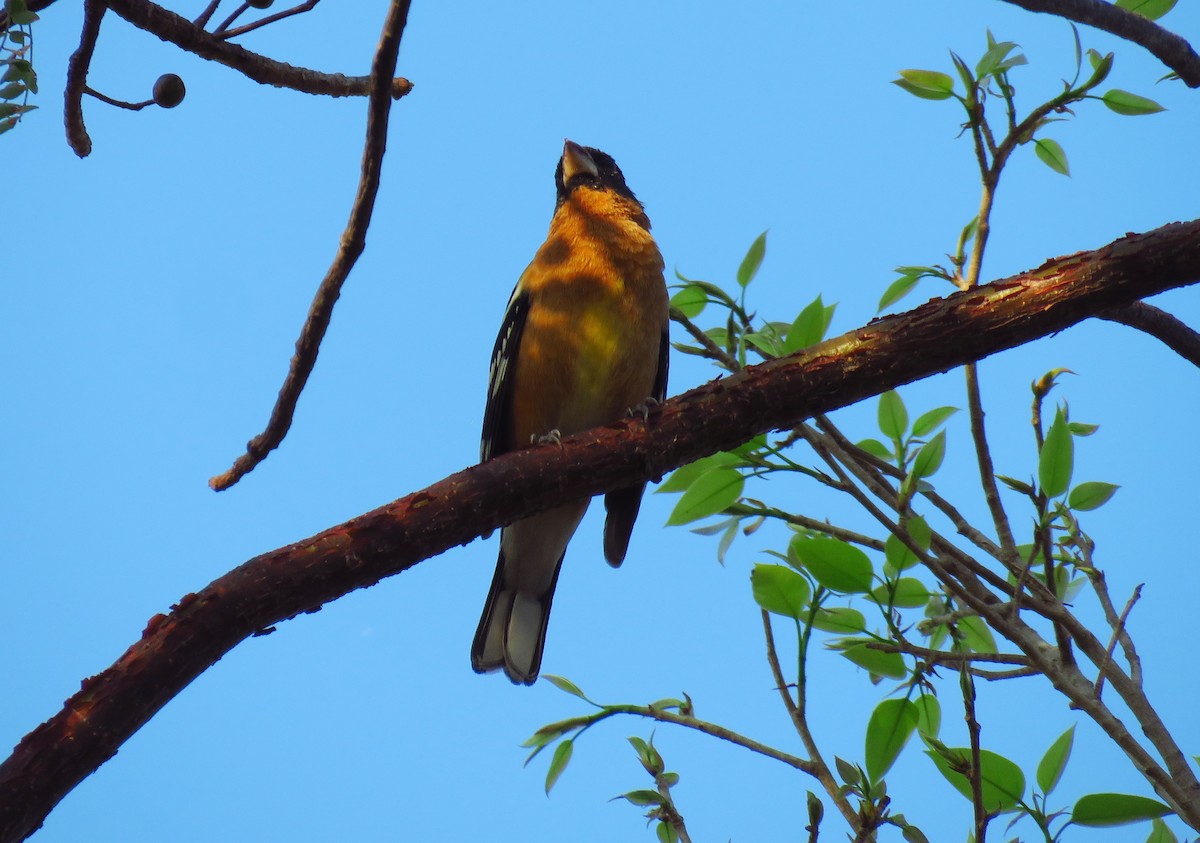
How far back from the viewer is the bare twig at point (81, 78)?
8.64ft

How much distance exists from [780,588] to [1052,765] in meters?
0.76

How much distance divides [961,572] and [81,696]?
80.1 inches

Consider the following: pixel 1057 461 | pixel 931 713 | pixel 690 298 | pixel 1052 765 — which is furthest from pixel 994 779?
pixel 690 298

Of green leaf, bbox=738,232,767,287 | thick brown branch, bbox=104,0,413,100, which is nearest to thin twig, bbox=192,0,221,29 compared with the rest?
thick brown branch, bbox=104,0,413,100

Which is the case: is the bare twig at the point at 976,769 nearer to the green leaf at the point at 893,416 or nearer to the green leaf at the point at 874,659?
the green leaf at the point at 874,659

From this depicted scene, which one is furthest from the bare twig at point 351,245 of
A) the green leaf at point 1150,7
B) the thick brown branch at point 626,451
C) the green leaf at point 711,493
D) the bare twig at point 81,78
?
the green leaf at point 1150,7

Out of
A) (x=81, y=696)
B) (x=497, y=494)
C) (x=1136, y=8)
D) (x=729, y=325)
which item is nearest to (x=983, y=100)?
(x=1136, y=8)

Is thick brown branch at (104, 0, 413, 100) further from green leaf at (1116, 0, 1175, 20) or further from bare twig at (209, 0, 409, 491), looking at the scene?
green leaf at (1116, 0, 1175, 20)

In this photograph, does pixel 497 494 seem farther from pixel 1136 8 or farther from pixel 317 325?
pixel 1136 8

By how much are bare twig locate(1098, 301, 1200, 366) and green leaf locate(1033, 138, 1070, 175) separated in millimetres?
683

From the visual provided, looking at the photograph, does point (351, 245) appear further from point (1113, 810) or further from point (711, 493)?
point (1113, 810)

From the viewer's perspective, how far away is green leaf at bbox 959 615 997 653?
10.4ft

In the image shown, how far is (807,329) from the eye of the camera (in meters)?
3.10

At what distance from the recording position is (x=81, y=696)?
2.06m
